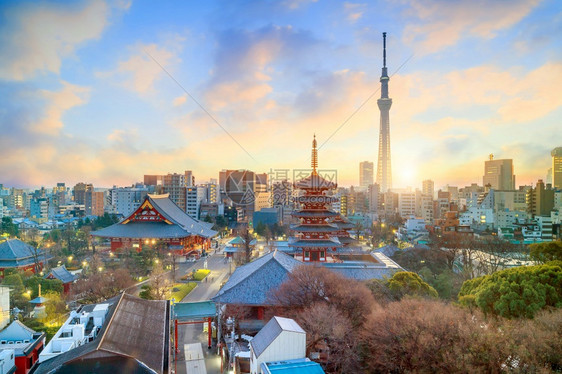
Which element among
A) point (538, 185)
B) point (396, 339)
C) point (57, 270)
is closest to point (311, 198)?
point (396, 339)

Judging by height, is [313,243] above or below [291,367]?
above

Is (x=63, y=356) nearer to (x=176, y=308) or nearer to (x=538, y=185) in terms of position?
(x=176, y=308)

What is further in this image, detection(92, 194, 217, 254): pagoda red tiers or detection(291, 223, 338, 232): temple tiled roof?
detection(92, 194, 217, 254): pagoda red tiers

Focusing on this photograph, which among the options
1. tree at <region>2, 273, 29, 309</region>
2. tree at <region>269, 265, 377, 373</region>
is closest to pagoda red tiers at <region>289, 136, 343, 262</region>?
tree at <region>269, 265, 377, 373</region>

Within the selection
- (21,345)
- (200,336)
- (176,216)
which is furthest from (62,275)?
(176,216)

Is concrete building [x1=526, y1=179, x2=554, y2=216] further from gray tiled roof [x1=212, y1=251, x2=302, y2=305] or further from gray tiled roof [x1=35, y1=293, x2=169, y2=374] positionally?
gray tiled roof [x1=35, y1=293, x2=169, y2=374]

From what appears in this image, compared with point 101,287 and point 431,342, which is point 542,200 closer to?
point 431,342

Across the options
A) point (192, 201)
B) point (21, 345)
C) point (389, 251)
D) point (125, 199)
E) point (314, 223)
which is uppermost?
point (125, 199)
